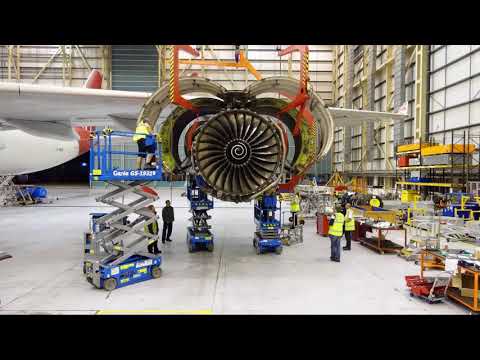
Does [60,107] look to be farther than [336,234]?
Yes

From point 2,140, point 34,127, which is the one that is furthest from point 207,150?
point 2,140

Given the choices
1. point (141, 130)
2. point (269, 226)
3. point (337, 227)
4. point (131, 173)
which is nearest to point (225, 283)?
point (269, 226)

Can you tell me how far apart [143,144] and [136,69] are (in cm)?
3428

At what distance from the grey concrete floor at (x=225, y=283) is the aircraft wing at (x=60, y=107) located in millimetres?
3906

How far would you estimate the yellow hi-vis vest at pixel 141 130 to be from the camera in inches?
308

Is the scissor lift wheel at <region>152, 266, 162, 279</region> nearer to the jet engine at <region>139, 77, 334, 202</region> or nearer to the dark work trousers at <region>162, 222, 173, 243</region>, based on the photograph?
the jet engine at <region>139, 77, 334, 202</region>

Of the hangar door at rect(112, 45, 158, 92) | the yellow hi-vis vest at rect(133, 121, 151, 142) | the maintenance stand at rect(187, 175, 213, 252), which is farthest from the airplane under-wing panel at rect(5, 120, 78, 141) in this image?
the hangar door at rect(112, 45, 158, 92)

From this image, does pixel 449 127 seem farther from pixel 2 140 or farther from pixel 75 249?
pixel 2 140

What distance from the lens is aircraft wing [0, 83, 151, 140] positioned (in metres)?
8.40

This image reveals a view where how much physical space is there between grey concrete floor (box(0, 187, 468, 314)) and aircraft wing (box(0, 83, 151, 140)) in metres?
3.91

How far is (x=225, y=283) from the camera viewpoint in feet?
24.0

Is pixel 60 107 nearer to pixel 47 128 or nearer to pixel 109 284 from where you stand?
pixel 47 128
